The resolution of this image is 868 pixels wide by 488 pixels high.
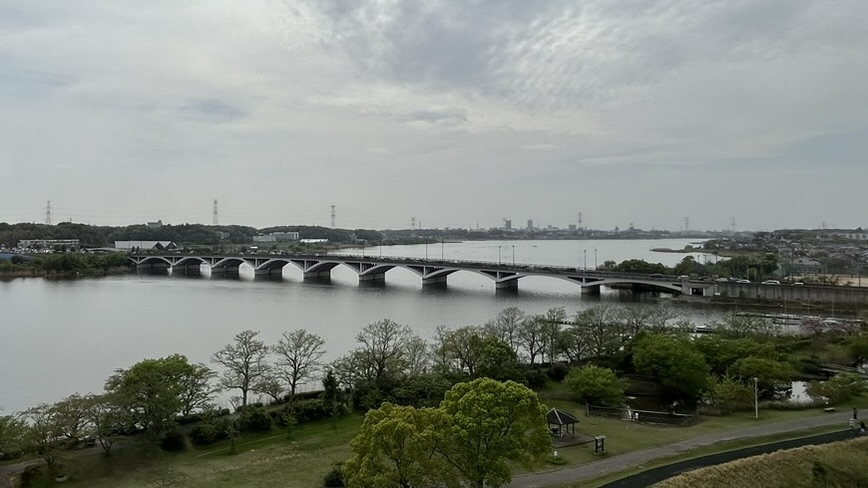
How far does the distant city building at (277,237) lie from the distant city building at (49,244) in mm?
46375

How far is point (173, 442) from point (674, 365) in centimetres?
1454

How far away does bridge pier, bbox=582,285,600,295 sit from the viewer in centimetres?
4814

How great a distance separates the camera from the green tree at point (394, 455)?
999 cm

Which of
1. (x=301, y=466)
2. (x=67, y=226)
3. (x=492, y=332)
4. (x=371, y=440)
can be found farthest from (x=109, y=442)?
(x=67, y=226)

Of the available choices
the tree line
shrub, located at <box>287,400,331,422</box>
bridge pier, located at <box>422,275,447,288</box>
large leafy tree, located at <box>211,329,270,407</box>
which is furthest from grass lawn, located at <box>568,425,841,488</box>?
bridge pier, located at <box>422,275,447,288</box>

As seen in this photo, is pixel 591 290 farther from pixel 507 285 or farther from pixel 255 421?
pixel 255 421

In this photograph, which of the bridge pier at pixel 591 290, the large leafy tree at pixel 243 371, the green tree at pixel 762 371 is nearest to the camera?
the large leafy tree at pixel 243 371

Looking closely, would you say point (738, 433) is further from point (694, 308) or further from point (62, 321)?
point (62, 321)

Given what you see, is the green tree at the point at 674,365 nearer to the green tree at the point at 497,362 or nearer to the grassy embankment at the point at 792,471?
the green tree at the point at 497,362

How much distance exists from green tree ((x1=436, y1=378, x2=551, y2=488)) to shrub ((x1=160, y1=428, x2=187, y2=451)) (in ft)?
22.5

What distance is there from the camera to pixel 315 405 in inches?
639

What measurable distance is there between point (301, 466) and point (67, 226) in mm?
114709

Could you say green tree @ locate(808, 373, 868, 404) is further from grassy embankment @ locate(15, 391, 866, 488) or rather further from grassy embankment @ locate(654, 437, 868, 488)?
grassy embankment @ locate(654, 437, 868, 488)

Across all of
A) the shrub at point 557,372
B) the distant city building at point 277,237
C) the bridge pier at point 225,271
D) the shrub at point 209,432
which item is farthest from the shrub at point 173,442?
the distant city building at point 277,237
